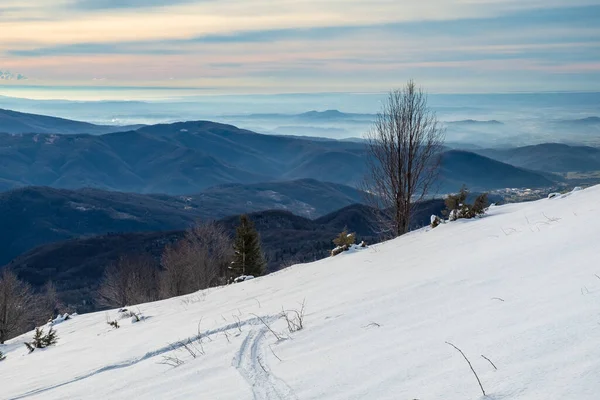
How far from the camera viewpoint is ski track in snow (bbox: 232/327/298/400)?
4.35m

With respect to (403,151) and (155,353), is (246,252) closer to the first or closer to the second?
(403,151)

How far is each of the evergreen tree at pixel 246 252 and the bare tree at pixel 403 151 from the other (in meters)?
15.3

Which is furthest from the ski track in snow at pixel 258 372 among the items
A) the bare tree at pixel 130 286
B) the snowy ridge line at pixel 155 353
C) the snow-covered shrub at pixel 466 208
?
the bare tree at pixel 130 286

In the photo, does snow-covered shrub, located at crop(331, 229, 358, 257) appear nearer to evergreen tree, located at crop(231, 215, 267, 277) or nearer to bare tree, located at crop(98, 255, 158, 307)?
evergreen tree, located at crop(231, 215, 267, 277)

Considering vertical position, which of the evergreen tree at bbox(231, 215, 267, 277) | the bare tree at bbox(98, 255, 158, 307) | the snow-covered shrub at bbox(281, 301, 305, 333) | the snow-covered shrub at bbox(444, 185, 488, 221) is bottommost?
the bare tree at bbox(98, 255, 158, 307)

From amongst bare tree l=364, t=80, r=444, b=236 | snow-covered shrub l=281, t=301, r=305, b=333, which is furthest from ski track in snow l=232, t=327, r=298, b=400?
bare tree l=364, t=80, r=444, b=236

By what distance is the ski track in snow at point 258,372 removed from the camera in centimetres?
435

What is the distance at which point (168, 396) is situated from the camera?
4828 millimetres

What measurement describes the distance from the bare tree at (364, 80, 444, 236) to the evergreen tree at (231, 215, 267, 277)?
1534cm

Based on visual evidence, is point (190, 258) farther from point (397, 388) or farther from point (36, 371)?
point (397, 388)

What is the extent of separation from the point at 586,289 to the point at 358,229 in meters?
150

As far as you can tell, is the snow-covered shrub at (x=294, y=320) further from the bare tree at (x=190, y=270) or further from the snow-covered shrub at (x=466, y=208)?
the bare tree at (x=190, y=270)

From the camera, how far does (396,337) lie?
5.05m

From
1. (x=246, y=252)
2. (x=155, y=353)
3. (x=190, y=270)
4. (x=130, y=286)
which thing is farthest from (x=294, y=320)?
(x=130, y=286)
